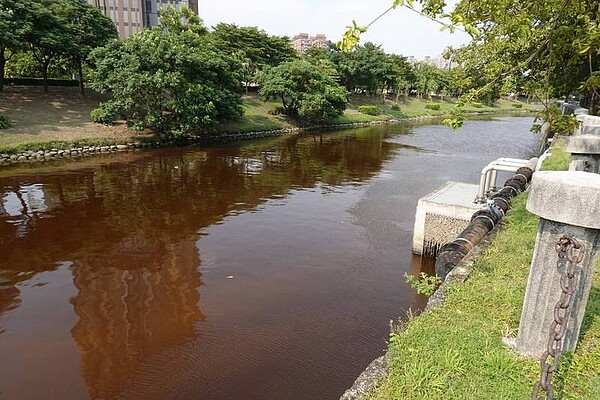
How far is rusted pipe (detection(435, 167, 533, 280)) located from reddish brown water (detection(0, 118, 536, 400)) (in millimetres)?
1958

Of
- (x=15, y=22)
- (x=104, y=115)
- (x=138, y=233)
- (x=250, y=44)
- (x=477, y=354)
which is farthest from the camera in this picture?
(x=250, y=44)

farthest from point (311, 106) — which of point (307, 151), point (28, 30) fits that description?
point (28, 30)

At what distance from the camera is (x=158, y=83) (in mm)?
24797

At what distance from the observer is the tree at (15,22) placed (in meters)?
25.1

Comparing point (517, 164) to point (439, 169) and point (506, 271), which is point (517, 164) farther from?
point (439, 169)

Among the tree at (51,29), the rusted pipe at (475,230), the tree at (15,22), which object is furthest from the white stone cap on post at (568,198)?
the tree at (51,29)

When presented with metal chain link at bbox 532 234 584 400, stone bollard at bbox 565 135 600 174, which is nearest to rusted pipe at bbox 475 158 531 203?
stone bollard at bbox 565 135 600 174

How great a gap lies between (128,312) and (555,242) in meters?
7.91

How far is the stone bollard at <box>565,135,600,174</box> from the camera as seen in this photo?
6617mm

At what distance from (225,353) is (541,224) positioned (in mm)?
5717

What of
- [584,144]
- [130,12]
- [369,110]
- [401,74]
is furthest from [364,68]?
[584,144]

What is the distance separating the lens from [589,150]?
6.64 m

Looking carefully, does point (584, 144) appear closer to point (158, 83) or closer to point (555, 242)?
point (555, 242)

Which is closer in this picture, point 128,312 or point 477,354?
point 477,354
